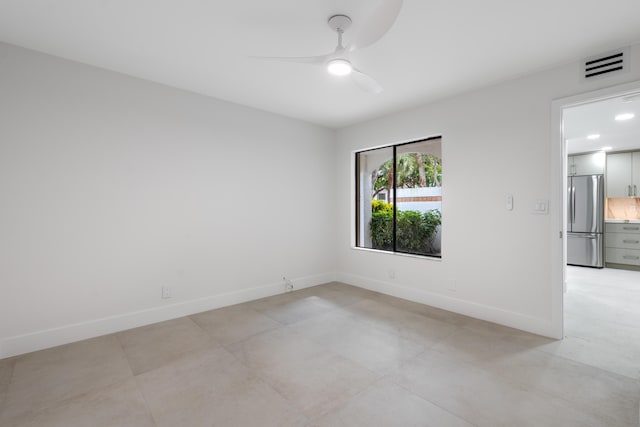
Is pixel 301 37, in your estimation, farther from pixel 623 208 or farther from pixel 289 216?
pixel 623 208

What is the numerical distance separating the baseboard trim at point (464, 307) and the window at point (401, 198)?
55cm

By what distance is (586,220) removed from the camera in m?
5.86

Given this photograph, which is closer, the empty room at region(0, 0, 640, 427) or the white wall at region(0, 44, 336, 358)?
the empty room at region(0, 0, 640, 427)

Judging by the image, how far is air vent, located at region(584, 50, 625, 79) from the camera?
2477mm

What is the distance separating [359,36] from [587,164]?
6.75 m

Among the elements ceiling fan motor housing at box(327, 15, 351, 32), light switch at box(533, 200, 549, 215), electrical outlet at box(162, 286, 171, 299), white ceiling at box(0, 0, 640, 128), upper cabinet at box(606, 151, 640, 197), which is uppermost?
white ceiling at box(0, 0, 640, 128)

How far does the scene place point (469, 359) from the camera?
7.97 ft

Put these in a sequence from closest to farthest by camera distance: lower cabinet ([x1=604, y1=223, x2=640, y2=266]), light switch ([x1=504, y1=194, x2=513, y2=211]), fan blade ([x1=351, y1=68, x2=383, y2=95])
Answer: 1. fan blade ([x1=351, y1=68, x2=383, y2=95])
2. light switch ([x1=504, y1=194, x2=513, y2=211])
3. lower cabinet ([x1=604, y1=223, x2=640, y2=266])

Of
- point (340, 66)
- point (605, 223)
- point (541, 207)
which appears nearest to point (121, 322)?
point (340, 66)

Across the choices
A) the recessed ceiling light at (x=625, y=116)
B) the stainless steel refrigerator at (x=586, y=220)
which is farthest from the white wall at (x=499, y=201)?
the stainless steel refrigerator at (x=586, y=220)

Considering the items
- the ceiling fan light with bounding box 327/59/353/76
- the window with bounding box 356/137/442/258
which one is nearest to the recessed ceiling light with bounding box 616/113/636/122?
the window with bounding box 356/137/442/258

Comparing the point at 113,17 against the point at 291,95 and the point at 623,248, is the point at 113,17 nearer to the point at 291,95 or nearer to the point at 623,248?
the point at 291,95

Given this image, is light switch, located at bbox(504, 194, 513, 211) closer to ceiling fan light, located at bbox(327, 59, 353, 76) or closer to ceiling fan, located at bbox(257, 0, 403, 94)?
ceiling fan, located at bbox(257, 0, 403, 94)

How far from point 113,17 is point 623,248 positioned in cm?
838
